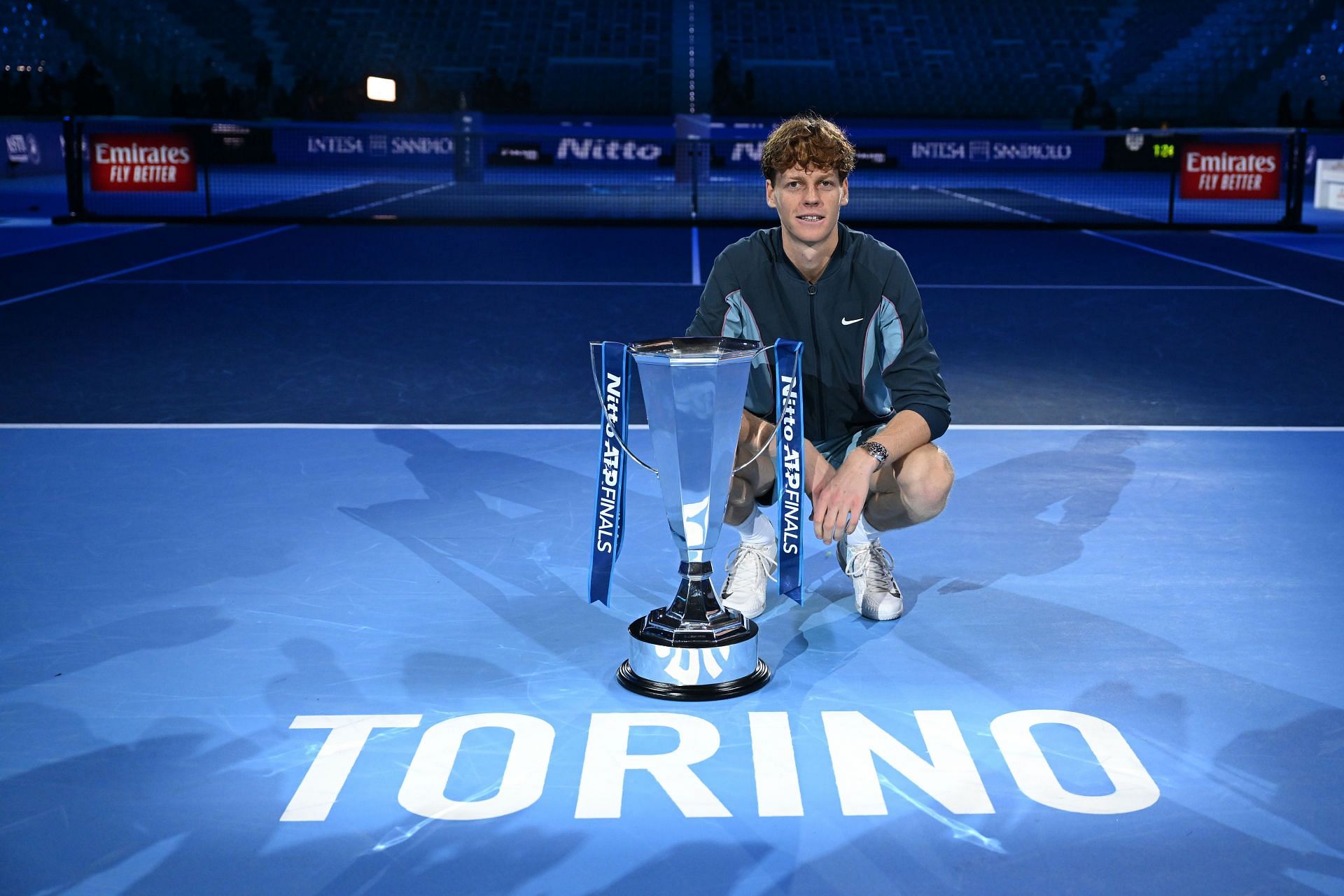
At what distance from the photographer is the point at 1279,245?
49.6 feet

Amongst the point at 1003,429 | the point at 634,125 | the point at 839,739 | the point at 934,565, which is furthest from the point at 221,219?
the point at 634,125

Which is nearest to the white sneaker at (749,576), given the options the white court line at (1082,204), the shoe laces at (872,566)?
the shoe laces at (872,566)

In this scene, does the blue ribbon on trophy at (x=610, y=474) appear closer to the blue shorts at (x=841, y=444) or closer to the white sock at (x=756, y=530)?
the white sock at (x=756, y=530)

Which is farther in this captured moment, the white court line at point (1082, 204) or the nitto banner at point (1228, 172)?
the white court line at point (1082, 204)

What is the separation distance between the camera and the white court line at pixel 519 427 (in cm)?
624

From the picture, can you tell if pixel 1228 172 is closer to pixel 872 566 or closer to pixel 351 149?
pixel 872 566

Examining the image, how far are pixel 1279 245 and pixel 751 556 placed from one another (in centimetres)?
1293

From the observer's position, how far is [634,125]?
1332 inches

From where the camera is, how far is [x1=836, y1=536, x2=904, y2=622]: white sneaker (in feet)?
12.8

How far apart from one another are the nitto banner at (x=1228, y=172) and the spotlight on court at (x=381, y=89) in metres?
17.3

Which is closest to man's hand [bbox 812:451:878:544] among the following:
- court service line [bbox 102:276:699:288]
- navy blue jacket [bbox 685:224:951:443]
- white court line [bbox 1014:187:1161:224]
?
navy blue jacket [bbox 685:224:951:443]

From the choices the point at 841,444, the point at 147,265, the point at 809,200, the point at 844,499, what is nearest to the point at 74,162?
the point at 147,265

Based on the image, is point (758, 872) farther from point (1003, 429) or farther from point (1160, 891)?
point (1003, 429)

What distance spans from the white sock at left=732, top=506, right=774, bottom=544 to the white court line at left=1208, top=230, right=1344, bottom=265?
10987 mm
